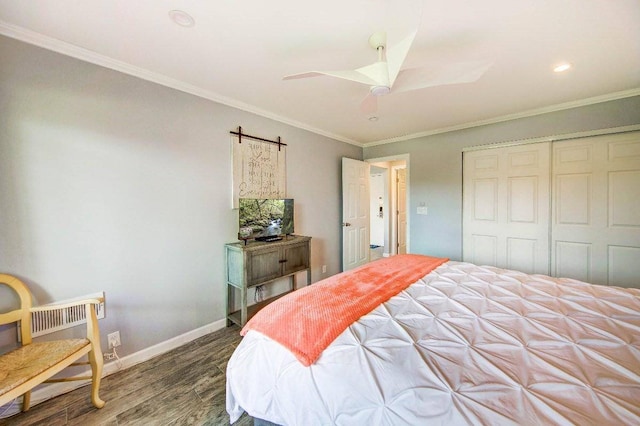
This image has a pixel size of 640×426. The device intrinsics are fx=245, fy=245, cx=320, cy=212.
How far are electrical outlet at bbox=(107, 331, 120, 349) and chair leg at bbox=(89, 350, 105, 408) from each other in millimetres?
352

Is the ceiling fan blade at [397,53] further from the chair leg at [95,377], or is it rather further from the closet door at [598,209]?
the closet door at [598,209]

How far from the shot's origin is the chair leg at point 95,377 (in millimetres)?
1521

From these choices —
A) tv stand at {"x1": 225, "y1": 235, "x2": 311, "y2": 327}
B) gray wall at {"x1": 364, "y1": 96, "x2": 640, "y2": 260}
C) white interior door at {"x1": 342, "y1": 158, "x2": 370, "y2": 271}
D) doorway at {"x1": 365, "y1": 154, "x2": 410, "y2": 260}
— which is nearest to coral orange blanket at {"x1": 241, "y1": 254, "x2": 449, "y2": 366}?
tv stand at {"x1": 225, "y1": 235, "x2": 311, "y2": 327}

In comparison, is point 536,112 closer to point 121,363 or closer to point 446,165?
point 446,165

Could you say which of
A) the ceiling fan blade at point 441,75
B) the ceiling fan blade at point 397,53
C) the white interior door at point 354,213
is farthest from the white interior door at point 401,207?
the ceiling fan blade at point 397,53

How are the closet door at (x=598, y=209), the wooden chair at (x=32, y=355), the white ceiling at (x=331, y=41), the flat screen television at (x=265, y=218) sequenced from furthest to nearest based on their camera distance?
the flat screen television at (x=265, y=218), the closet door at (x=598, y=209), the white ceiling at (x=331, y=41), the wooden chair at (x=32, y=355)

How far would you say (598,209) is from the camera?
8.62ft

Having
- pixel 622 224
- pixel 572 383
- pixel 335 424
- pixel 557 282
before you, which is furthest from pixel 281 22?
pixel 622 224

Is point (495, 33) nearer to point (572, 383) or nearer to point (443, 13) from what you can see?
point (443, 13)

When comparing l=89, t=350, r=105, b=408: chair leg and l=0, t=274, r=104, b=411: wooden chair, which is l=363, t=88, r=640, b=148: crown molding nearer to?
l=0, t=274, r=104, b=411: wooden chair

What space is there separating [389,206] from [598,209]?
3334mm

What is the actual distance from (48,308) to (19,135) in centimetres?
110

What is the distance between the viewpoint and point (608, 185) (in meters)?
2.58

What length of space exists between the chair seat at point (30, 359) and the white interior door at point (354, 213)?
3.17m
